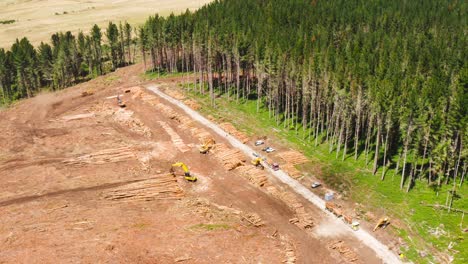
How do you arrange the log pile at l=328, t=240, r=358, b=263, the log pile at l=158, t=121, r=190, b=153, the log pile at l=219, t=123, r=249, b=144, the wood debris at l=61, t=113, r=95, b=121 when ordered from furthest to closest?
the wood debris at l=61, t=113, r=95, b=121, the log pile at l=219, t=123, r=249, b=144, the log pile at l=158, t=121, r=190, b=153, the log pile at l=328, t=240, r=358, b=263

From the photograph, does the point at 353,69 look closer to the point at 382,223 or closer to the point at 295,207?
the point at 295,207

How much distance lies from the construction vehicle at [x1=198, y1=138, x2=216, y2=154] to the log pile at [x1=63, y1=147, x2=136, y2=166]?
12.5 metres

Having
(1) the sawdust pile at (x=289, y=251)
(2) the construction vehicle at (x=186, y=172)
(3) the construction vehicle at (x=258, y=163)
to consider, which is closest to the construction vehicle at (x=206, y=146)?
(2) the construction vehicle at (x=186, y=172)

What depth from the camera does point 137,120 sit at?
91750mm

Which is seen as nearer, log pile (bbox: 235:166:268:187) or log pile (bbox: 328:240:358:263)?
log pile (bbox: 328:240:358:263)

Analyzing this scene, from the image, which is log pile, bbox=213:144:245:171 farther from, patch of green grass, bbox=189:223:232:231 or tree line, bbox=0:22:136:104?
tree line, bbox=0:22:136:104

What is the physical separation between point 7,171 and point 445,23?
355ft

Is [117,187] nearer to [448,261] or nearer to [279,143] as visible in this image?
[279,143]

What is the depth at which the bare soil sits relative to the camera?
50.5 metres

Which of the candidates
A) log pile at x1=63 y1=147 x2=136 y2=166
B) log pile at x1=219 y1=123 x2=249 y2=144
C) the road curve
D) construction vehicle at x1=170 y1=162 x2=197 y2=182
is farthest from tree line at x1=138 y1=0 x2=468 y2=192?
log pile at x1=63 y1=147 x2=136 y2=166

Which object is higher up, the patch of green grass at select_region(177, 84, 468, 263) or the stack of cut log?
the stack of cut log

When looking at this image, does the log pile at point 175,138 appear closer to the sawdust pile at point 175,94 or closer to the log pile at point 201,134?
the log pile at point 201,134

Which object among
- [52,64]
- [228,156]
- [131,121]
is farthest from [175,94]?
[52,64]

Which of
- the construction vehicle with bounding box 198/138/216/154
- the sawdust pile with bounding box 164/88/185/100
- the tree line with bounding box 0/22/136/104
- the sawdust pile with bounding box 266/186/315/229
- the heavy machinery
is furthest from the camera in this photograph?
the tree line with bounding box 0/22/136/104
